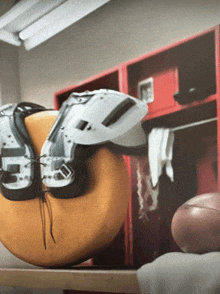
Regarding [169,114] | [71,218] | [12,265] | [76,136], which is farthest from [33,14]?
[12,265]

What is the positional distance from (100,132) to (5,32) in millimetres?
717

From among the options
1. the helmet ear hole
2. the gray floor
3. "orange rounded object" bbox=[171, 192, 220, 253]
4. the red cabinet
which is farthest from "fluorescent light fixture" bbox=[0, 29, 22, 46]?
"orange rounded object" bbox=[171, 192, 220, 253]

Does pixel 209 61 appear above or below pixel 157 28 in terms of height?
below

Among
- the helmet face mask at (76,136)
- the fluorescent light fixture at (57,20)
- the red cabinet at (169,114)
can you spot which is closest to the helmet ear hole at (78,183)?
the helmet face mask at (76,136)

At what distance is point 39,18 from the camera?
5.08 feet

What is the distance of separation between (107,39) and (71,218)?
0.70 m

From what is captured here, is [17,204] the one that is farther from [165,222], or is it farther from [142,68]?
[142,68]

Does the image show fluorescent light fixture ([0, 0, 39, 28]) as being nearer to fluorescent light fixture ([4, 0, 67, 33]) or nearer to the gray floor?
fluorescent light fixture ([4, 0, 67, 33])

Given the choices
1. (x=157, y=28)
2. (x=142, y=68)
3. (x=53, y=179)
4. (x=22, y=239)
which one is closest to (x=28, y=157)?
(x=53, y=179)

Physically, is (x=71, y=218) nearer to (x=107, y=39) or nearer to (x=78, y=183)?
(x=78, y=183)

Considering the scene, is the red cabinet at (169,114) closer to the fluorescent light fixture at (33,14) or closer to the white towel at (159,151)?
the white towel at (159,151)

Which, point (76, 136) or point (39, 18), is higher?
point (39, 18)

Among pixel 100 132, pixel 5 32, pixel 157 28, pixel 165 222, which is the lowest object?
pixel 165 222

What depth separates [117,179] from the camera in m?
1.35
